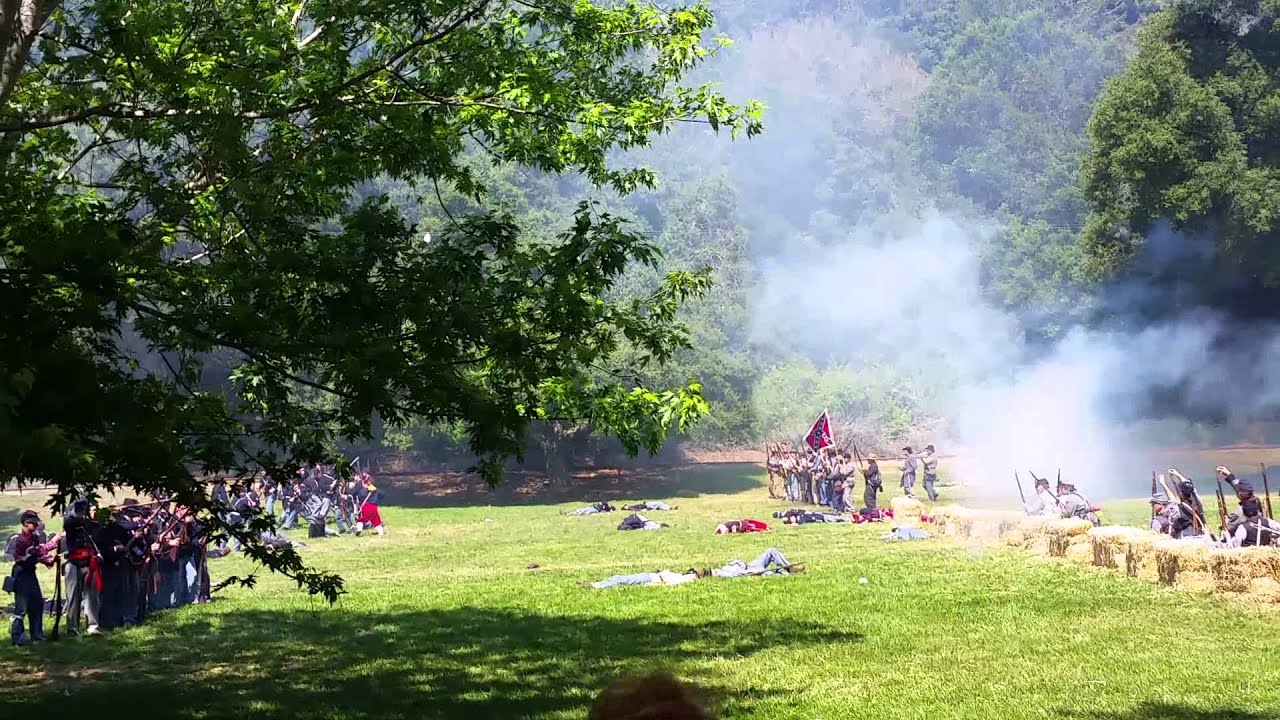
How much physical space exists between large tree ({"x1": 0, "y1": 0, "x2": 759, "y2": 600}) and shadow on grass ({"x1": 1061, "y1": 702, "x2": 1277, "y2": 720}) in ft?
13.3

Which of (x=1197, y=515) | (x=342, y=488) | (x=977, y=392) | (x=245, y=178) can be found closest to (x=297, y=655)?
(x=245, y=178)

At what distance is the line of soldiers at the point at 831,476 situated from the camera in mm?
34281

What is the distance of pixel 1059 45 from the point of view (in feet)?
303

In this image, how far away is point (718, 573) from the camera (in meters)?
20.8

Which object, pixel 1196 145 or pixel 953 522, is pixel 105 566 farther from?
pixel 1196 145

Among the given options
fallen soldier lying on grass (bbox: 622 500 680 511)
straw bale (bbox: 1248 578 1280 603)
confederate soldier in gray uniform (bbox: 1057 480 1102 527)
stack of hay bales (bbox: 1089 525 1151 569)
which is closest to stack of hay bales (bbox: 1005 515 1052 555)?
confederate soldier in gray uniform (bbox: 1057 480 1102 527)

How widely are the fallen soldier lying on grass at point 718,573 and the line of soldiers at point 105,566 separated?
5983mm

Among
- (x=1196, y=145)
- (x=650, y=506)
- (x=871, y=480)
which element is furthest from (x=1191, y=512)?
(x=1196, y=145)

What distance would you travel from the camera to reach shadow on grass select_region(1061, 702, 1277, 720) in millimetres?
10250

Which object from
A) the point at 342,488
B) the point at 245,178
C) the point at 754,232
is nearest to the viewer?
the point at 245,178

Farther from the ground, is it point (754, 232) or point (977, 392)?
point (754, 232)

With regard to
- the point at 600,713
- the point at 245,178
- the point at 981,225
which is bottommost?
the point at 600,713

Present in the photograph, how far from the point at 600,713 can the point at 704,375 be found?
51.3 metres

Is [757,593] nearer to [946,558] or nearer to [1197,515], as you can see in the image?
[946,558]
